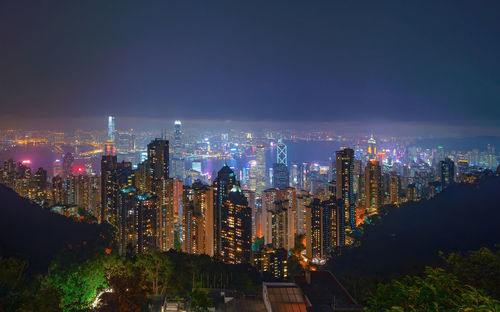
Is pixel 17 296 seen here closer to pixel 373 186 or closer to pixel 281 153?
pixel 373 186

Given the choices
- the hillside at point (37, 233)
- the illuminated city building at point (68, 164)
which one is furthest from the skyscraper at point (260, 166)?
the hillside at point (37, 233)

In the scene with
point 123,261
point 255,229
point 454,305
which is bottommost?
point 255,229

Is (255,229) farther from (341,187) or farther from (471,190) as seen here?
(471,190)

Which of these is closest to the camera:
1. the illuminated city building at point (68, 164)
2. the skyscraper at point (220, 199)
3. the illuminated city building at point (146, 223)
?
the illuminated city building at point (146, 223)

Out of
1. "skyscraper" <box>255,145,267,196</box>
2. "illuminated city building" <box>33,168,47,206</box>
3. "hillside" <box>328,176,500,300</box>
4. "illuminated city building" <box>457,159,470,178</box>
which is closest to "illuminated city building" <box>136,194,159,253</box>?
"illuminated city building" <box>33,168,47,206</box>

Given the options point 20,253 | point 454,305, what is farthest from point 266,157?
point 454,305

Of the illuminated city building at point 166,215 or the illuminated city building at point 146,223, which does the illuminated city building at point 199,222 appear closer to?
the illuminated city building at point 166,215

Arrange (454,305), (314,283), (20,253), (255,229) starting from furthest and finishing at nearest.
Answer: (255,229), (20,253), (314,283), (454,305)

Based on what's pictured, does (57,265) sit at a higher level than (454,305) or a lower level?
lower
